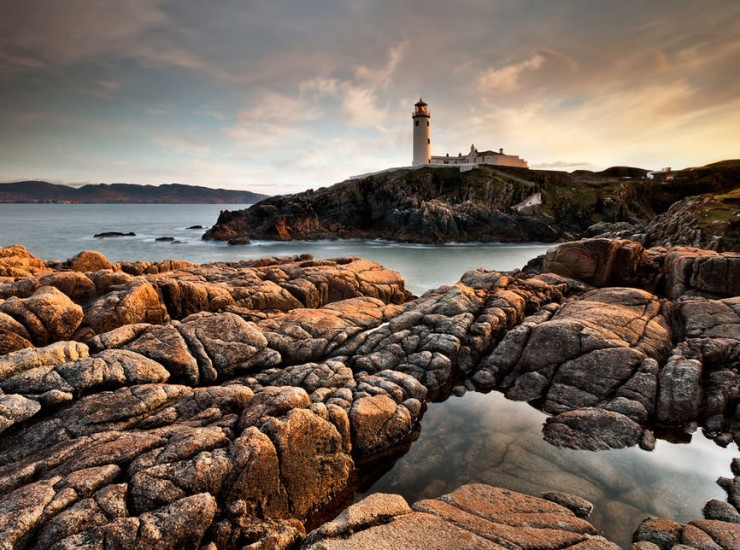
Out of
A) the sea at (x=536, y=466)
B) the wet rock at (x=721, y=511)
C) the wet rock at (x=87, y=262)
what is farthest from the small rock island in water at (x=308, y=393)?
the wet rock at (x=87, y=262)

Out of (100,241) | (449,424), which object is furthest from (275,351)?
(100,241)

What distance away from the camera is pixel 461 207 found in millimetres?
108938

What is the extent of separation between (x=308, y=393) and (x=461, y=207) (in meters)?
100

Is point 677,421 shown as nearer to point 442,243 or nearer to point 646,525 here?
point 646,525

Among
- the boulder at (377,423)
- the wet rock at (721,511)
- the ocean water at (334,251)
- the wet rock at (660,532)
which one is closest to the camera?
the wet rock at (660,532)

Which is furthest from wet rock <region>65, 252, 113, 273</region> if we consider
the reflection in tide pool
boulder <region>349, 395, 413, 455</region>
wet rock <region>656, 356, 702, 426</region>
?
wet rock <region>656, 356, 702, 426</region>

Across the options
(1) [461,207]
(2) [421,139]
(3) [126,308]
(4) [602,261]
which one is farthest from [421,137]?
(3) [126,308]

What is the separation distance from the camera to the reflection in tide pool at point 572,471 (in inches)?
487

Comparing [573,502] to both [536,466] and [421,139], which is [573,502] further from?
[421,139]

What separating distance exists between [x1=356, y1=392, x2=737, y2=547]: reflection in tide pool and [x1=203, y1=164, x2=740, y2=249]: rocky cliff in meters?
85.8

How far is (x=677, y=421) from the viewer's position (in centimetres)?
1633

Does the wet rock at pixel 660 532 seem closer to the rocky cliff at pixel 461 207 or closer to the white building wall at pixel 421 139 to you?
the rocky cliff at pixel 461 207

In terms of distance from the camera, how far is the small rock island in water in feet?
32.4

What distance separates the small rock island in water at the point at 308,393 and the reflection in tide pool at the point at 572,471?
0.71m
